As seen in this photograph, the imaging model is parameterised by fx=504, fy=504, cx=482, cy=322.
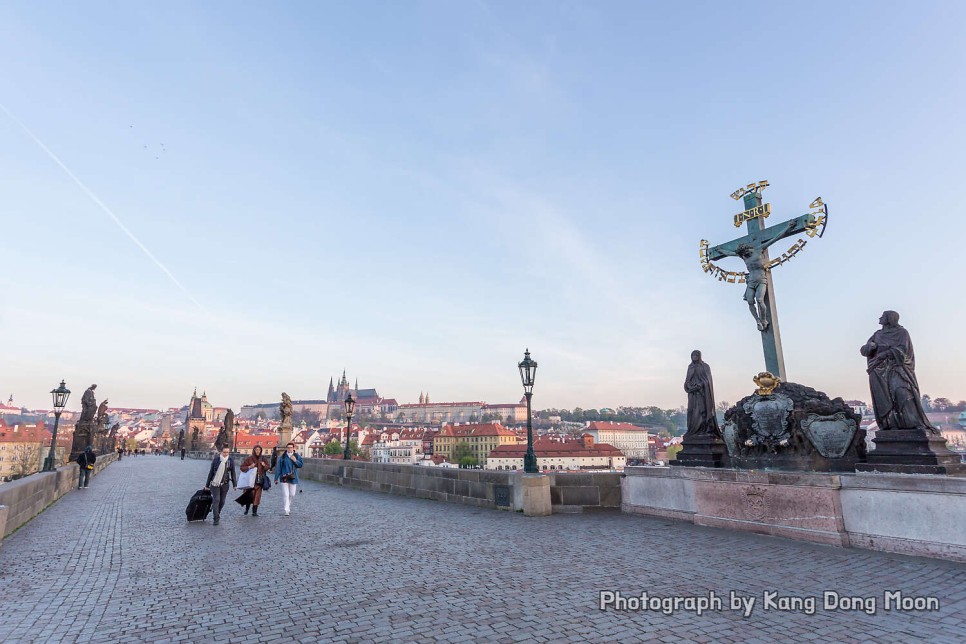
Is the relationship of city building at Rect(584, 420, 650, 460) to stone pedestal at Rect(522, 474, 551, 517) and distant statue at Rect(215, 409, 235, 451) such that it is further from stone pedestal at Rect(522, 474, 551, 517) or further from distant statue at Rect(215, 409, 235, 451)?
stone pedestal at Rect(522, 474, 551, 517)

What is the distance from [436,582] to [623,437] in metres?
168

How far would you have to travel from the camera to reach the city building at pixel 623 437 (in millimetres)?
157250

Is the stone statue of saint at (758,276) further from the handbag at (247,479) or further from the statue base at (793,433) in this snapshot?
the handbag at (247,479)

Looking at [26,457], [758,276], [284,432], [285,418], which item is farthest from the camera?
[26,457]

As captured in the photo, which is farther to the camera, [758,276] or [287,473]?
[758,276]

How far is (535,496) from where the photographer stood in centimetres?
1055

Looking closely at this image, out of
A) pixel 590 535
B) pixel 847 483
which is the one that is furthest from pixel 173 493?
pixel 847 483

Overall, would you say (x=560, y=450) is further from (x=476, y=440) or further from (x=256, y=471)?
(x=256, y=471)

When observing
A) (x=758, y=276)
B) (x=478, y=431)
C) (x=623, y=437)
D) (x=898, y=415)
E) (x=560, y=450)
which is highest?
(x=758, y=276)

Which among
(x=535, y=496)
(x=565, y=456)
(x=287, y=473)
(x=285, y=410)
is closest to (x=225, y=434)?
(x=285, y=410)

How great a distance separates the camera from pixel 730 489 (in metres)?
8.59

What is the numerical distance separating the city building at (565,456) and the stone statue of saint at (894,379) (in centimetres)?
10124

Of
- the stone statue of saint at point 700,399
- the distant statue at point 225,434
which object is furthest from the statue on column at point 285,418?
the stone statue of saint at point 700,399

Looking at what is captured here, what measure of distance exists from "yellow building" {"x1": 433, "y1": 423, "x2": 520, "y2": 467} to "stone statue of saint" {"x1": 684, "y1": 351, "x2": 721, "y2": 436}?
127 m
